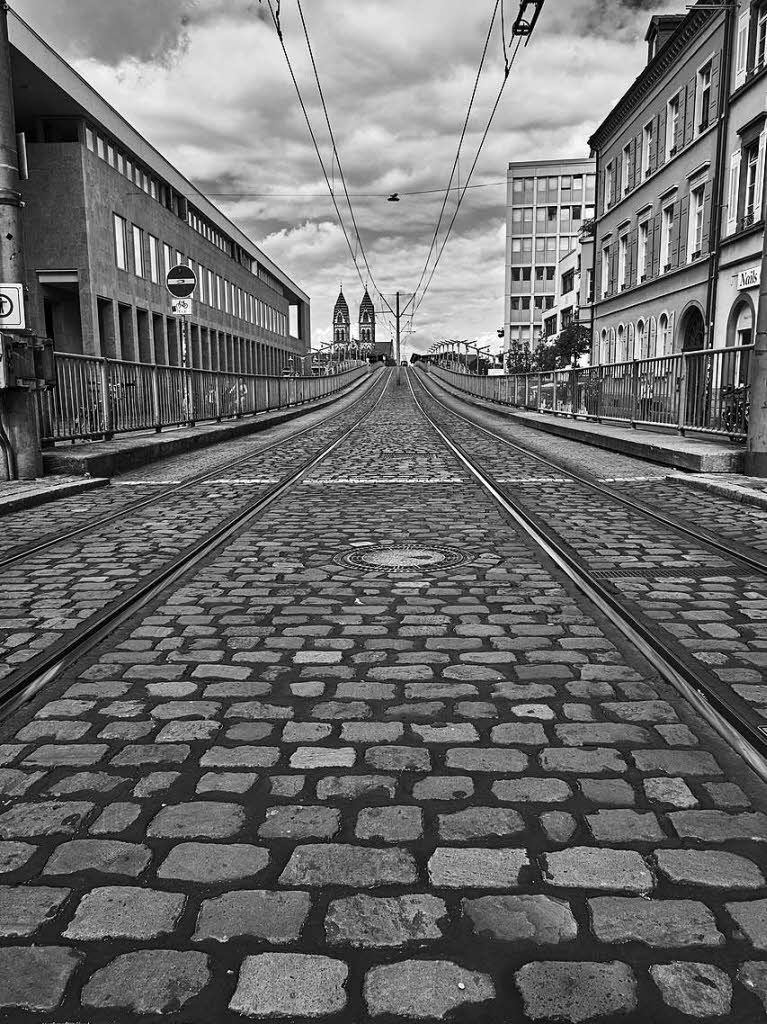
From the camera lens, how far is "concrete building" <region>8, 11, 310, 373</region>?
2775 centimetres

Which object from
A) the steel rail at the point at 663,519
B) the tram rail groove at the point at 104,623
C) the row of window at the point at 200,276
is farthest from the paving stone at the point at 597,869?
the row of window at the point at 200,276

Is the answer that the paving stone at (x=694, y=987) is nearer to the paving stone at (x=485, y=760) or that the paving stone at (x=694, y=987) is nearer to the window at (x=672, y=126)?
the paving stone at (x=485, y=760)

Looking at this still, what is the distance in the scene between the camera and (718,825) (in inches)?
94.3

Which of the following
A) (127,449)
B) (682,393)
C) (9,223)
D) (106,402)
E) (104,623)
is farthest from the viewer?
(682,393)

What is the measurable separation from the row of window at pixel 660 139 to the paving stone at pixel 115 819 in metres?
28.4

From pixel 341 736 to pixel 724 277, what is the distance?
25.1 meters

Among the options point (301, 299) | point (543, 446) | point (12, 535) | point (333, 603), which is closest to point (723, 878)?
point (333, 603)

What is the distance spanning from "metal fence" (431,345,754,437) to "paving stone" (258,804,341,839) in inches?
394

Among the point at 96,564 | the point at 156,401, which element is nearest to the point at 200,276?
the point at 156,401

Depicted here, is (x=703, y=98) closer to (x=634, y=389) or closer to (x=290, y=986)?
(x=634, y=389)

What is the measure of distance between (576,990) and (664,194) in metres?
31.9

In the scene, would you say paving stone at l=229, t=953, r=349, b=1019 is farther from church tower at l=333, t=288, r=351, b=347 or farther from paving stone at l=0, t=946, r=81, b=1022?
church tower at l=333, t=288, r=351, b=347

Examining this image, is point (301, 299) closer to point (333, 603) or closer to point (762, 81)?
point (762, 81)

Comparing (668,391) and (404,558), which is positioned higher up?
(668,391)
